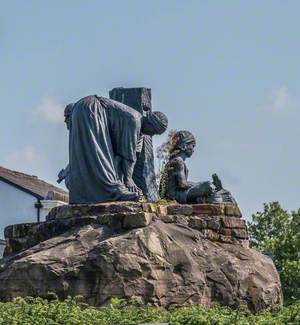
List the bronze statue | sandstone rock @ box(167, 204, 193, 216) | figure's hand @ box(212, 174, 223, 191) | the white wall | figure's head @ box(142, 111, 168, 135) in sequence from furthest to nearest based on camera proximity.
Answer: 1. the white wall
2. figure's hand @ box(212, 174, 223, 191)
3. figure's head @ box(142, 111, 168, 135)
4. the bronze statue
5. sandstone rock @ box(167, 204, 193, 216)

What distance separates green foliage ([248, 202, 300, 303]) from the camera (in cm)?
4191

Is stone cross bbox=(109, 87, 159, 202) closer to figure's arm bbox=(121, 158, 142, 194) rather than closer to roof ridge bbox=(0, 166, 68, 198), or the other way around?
figure's arm bbox=(121, 158, 142, 194)

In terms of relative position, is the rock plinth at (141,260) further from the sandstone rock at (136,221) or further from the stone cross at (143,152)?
the stone cross at (143,152)

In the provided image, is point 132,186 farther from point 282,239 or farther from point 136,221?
point 282,239

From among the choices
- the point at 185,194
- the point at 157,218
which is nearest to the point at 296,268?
the point at 185,194

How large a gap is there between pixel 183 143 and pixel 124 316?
8.41 m

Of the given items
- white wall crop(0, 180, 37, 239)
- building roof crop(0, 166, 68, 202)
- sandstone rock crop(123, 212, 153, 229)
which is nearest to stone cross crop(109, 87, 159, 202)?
sandstone rock crop(123, 212, 153, 229)

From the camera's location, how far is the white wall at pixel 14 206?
41531mm

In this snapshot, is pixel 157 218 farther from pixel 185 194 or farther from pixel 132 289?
pixel 185 194

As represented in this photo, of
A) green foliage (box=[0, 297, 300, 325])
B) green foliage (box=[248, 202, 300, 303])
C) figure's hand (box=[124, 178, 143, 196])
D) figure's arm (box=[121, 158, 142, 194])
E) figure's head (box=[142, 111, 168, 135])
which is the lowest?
green foliage (box=[0, 297, 300, 325])

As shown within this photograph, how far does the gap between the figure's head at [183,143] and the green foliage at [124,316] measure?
6.96 m

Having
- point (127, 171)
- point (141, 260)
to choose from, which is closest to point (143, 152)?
point (127, 171)

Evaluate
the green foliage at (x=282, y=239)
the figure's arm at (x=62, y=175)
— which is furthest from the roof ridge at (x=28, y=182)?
the figure's arm at (x=62, y=175)

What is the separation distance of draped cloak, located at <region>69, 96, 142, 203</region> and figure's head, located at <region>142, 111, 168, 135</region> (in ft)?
1.60
